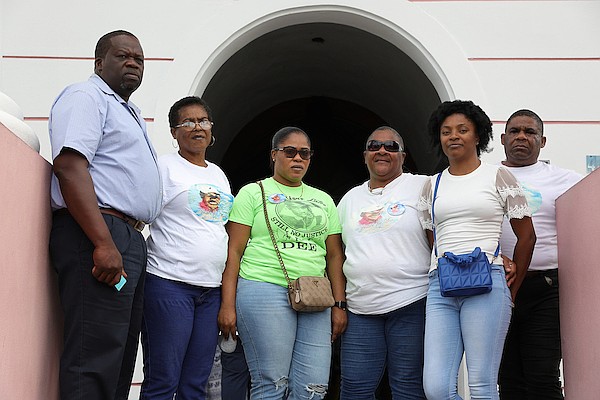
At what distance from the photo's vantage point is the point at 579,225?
3654mm

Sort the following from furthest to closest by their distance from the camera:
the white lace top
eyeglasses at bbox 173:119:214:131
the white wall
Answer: the white wall
eyeglasses at bbox 173:119:214:131
the white lace top

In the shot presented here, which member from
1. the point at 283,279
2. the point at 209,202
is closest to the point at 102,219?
the point at 209,202

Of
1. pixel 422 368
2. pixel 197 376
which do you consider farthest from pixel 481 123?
pixel 197 376

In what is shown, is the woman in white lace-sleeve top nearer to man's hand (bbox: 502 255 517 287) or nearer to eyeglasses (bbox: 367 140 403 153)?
man's hand (bbox: 502 255 517 287)

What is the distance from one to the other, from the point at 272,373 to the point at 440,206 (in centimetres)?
110

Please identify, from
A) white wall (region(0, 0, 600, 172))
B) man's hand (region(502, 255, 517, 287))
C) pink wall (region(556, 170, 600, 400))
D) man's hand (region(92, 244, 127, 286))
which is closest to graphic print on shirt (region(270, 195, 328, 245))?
man's hand (region(502, 255, 517, 287))

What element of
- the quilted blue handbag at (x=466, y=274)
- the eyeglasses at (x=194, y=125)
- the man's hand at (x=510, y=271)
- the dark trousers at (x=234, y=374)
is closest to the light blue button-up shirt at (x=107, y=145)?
the eyeglasses at (x=194, y=125)

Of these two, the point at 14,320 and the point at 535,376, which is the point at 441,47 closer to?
the point at 535,376

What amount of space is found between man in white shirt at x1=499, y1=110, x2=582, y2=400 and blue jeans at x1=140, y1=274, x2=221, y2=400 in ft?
5.03

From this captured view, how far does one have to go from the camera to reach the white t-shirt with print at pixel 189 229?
3615 millimetres

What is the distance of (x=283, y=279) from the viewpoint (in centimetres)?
376

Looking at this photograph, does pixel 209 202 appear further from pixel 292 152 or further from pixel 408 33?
pixel 408 33

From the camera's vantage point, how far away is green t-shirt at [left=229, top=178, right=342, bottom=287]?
3.80 meters

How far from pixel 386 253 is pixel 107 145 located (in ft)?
4.74
